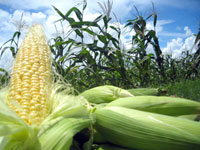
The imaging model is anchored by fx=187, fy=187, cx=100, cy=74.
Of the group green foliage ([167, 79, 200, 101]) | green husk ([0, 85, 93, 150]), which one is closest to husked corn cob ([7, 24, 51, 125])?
green husk ([0, 85, 93, 150])

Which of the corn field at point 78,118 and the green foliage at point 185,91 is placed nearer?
the corn field at point 78,118

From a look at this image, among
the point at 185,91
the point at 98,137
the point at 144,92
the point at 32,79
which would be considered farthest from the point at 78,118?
the point at 185,91

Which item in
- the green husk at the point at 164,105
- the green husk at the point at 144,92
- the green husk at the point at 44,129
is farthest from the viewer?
the green husk at the point at 144,92

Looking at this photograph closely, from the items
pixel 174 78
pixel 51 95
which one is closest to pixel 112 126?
pixel 51 95

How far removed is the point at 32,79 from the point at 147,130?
0.73 metres

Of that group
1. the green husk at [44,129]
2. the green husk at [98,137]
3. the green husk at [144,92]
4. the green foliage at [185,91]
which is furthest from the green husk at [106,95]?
the green foliage at [185,91]

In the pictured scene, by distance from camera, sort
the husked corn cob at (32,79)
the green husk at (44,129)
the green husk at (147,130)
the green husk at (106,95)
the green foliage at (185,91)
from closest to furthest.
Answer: the green husk at (44,129)
the green husk at (147,130)
the husked corn cob at (32,79)
the green husk at (106,95)
the green foliage at (185,91)

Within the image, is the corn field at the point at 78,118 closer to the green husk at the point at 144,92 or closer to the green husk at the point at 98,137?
the green husk at the point at 98,137

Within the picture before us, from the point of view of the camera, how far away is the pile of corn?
0.68 meters

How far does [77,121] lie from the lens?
0.84 m

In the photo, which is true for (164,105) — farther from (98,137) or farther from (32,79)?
(32,79)

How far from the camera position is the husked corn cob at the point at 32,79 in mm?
959

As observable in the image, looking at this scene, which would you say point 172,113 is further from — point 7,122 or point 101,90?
point 7,122

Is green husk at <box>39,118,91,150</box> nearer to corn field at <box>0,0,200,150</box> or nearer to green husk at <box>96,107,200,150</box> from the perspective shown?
corn field at <box>0,0,200,150</box>
